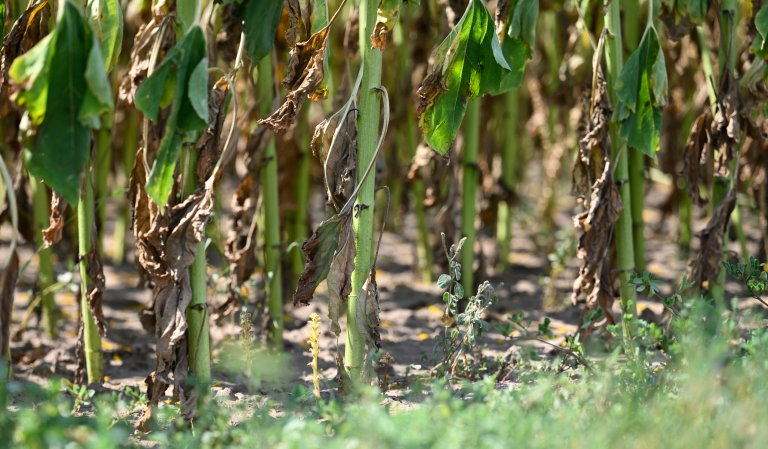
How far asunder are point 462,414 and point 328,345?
139 cm

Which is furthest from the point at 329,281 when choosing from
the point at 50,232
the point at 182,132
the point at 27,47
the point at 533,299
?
the point at 533,299

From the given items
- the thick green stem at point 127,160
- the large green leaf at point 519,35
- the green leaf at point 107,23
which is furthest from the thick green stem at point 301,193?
the green leaf at point 107,23

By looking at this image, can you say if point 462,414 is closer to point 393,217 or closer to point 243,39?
point 243,39

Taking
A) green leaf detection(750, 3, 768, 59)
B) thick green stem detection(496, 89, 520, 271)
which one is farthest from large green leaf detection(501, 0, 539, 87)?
thick green stem detection(496, 89, 520, 271)

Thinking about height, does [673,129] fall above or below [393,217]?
above

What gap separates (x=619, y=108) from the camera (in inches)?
94.3

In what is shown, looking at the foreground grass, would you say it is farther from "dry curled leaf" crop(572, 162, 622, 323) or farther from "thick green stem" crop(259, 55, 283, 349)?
"thick green stem" crop(259, 55, 283, 349)

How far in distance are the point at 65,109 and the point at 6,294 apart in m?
0.61

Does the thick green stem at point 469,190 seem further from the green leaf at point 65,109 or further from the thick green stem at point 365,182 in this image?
the green leaf at point 65,109

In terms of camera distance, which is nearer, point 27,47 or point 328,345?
point 27,47

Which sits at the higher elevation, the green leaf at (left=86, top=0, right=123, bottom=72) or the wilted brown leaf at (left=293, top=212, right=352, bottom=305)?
the green leaf at (left=86, top=0, right=123, bottom=72)

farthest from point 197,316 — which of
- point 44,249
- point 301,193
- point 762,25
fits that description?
point 762,25

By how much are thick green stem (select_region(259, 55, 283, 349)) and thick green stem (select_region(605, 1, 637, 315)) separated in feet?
3.40

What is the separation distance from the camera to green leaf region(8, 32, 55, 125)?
1762 millimetres
